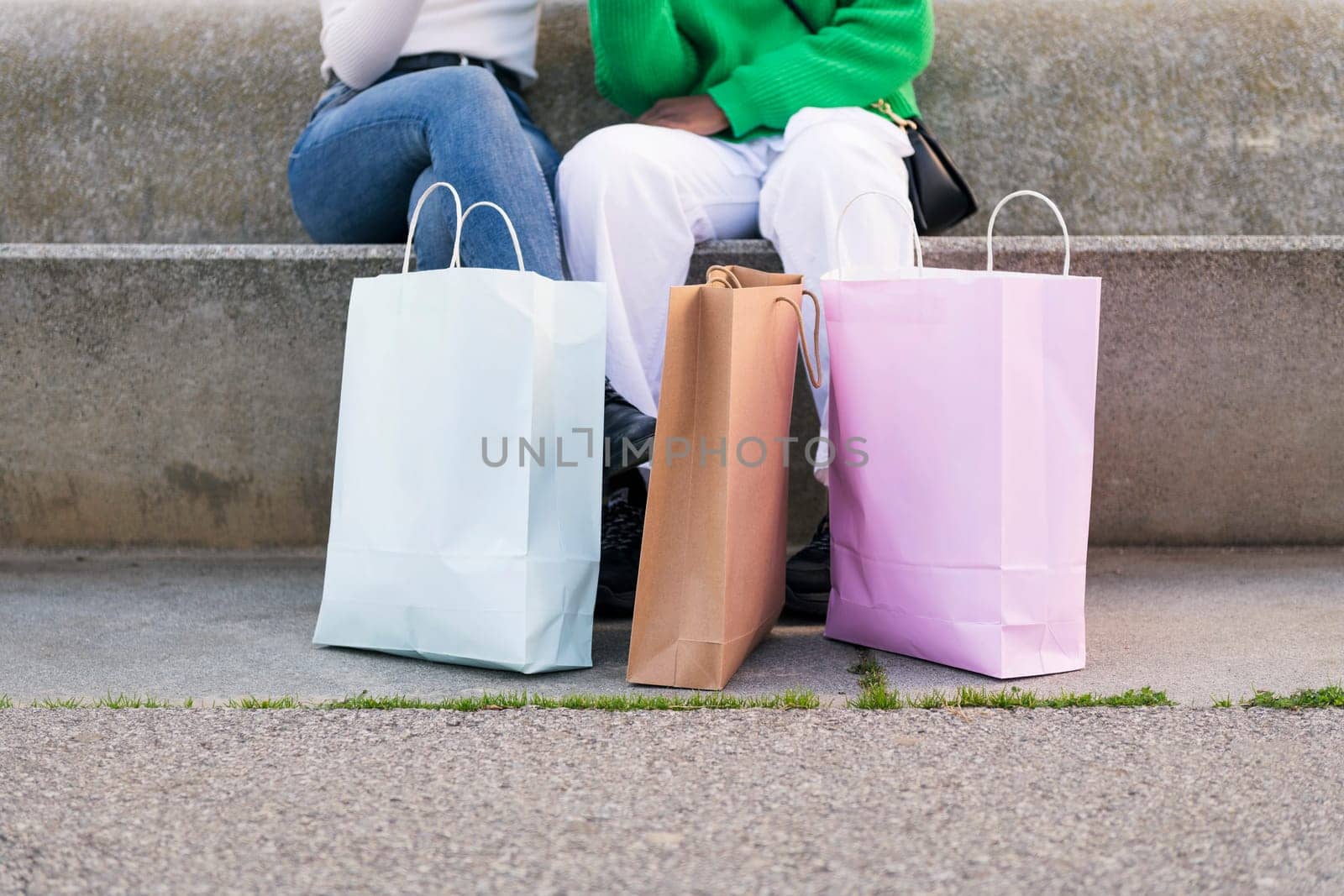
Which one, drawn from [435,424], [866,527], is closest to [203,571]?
[435,424]

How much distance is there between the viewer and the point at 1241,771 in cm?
111

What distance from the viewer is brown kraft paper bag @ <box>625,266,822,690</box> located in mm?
1341

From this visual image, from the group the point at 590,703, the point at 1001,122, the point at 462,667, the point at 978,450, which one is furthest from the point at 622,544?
the point at 1001,122

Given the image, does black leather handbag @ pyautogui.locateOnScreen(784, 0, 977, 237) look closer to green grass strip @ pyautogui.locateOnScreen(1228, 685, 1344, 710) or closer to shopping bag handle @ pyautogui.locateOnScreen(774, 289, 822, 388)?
shopping bag handle @ pyautogui.locateOnScreen(774, 289, 822, 388)

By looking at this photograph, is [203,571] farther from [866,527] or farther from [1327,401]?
[1327,401]

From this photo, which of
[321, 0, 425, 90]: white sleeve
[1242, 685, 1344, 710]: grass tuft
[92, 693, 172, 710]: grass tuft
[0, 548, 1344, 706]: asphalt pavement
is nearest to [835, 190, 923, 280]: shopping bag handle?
[0, 548, 1344, 706]: asphalt pavement

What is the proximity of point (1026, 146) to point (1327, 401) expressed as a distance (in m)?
1.01

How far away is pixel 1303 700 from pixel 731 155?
1144mm

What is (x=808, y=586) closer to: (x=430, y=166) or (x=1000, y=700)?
(x=1000, y=700)

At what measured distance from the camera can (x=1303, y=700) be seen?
4.26 ft

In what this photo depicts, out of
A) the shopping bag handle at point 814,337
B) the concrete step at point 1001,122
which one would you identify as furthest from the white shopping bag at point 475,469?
the concrete step at point 1001,122

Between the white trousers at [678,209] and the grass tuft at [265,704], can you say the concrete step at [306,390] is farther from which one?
the grass tuft at [265,704]

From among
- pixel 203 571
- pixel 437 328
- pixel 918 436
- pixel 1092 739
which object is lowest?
pixel 203 571

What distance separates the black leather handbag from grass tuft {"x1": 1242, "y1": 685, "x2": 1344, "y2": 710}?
0.95 metres
